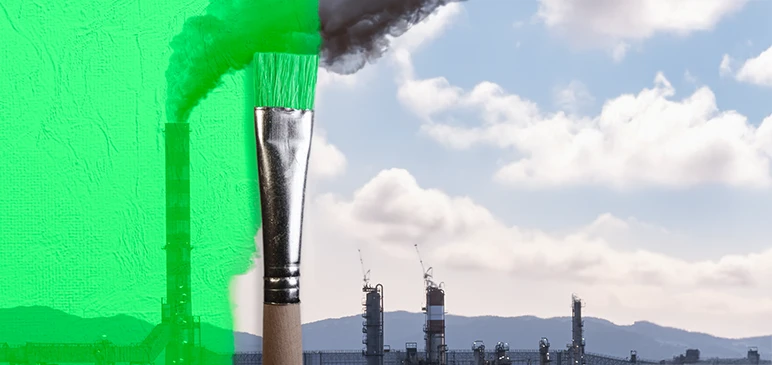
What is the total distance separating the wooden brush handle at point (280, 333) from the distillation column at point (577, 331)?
33.5 meters

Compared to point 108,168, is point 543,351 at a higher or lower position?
lower

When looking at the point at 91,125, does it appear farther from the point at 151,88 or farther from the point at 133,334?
the point at 133,334

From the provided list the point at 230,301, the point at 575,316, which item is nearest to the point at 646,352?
the point at 575,316

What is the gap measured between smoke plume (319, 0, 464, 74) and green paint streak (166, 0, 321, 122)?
14cm

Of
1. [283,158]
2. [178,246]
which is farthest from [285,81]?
[178,246]

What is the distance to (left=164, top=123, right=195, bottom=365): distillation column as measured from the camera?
7.80m

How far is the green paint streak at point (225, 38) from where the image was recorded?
316 inches

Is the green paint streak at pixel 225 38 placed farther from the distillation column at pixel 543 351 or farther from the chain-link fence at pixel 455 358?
the chain-link fence at pixel 455 358

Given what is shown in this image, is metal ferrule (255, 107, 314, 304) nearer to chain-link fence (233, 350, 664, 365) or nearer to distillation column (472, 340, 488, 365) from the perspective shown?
distillation column (472, 340, 488, 365)

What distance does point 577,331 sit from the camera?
39.9m

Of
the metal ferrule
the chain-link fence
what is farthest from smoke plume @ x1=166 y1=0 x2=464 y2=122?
the chain-link fence

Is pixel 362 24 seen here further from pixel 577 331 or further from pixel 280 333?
pixel 577 331

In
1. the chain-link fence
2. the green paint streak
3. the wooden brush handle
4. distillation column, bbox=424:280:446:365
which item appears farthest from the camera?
the chain-link fence

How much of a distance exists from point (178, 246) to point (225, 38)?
6.59ft
